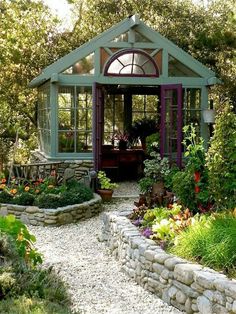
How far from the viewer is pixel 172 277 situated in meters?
5.30

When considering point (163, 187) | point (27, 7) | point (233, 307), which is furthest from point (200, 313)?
point (27, 7)

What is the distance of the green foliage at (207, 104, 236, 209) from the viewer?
638 cm

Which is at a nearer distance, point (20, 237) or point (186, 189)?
point (20, 237)

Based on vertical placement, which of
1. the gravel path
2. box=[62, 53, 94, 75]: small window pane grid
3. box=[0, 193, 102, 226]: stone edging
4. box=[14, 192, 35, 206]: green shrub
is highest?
box=[62, 53, 94, 75]: small window pane grid

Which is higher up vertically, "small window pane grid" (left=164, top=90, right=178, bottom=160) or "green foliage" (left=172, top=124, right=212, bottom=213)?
"small window pane grid" (left=164, top=90, right=178, bottom=160)

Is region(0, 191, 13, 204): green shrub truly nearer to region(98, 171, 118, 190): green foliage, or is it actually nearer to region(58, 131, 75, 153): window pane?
region(98, 171, 118, 190): green foliage

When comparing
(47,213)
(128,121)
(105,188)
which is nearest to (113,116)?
(128,121)

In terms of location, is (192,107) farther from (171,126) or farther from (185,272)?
(185,272)

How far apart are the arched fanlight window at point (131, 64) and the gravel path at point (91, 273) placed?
4.33m

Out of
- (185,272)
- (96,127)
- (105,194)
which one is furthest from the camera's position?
(96,127)

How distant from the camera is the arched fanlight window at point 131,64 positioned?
11.9 meters

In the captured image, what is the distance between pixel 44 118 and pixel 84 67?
7.38ft

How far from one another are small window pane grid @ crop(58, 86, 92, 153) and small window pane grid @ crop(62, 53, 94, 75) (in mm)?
371

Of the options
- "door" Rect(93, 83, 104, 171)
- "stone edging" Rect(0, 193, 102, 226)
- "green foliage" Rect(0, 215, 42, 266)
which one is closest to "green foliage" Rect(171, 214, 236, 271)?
"green foliage" Rect(0, 215, 42, 266)
